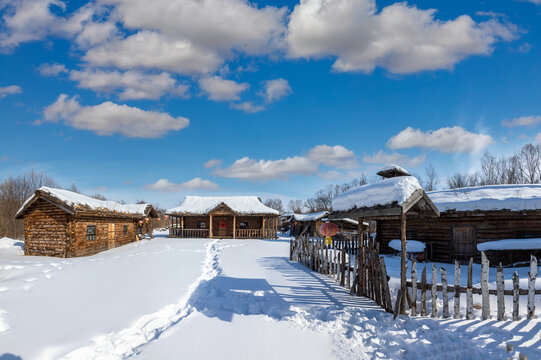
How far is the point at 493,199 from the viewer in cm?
1675

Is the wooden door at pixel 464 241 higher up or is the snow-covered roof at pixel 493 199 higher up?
the snow-covered roof at pixel 493 199

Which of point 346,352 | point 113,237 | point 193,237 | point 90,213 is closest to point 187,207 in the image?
point 193,237

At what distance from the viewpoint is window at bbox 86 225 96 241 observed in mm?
20719

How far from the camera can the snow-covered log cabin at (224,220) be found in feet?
113

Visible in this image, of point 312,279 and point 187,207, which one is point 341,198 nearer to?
point 312,279

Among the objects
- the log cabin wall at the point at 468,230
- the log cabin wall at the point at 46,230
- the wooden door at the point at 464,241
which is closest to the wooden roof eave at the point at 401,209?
the log cabin wall at the point at 468,230

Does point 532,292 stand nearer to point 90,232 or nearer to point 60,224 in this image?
point 60,224

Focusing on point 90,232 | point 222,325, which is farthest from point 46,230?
point 222,325

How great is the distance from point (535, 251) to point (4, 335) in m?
20.8

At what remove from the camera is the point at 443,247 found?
1820 centimetres

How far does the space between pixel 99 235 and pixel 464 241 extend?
23025 millimetres

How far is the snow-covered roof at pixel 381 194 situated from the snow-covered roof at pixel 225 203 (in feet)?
77.7

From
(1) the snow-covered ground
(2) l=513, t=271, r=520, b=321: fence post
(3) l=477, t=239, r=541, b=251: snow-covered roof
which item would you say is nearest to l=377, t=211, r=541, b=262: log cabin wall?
(3) l=477, t=239, r=541, b=251: snow-covered roof

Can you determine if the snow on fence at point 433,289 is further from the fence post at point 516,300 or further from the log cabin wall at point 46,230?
the log cabin wall at point 46,230
